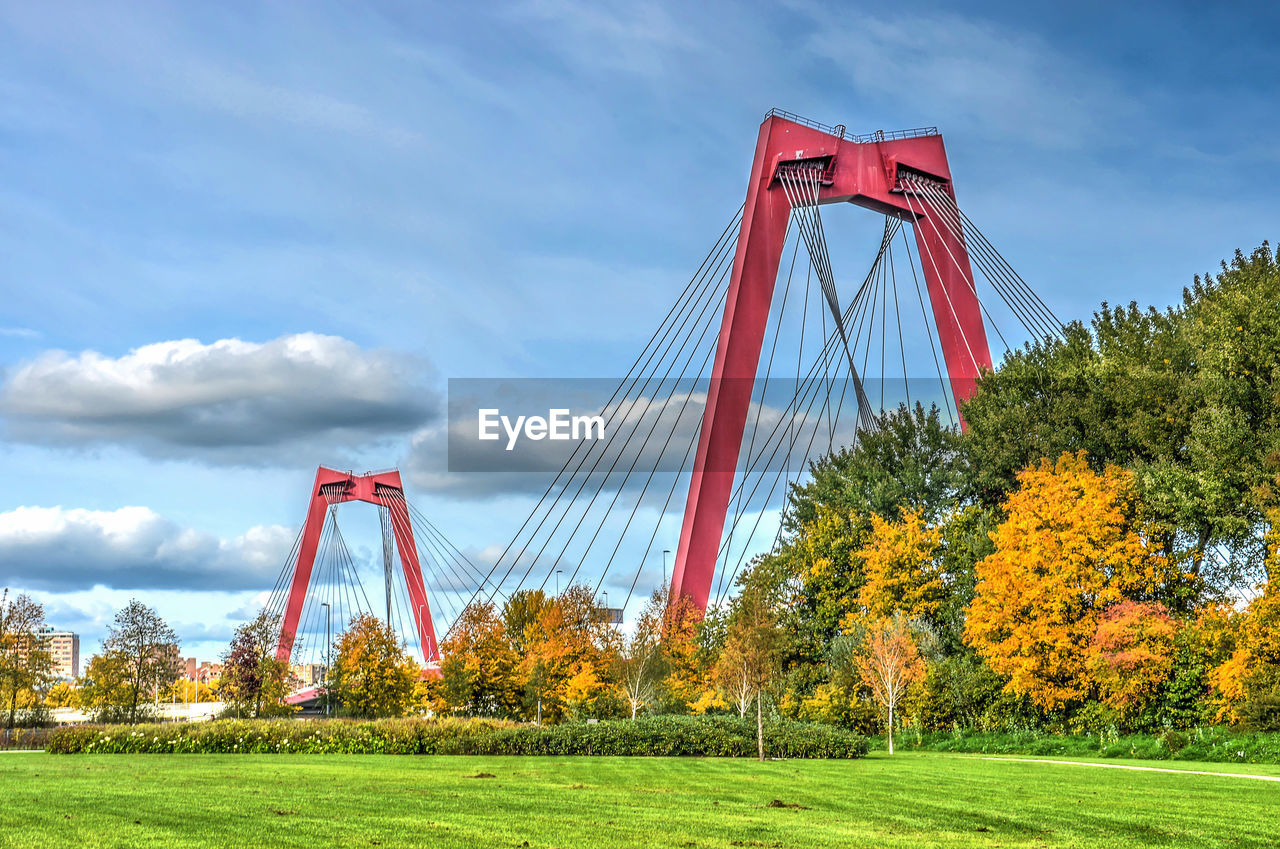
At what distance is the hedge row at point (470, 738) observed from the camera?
25234 millimetres

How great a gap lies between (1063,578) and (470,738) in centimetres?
1766

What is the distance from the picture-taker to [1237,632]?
26.3m

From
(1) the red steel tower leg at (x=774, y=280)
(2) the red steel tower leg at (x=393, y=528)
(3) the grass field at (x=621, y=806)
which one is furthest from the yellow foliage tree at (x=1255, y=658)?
(2) the red steel tower leg at (x=393, y=528)

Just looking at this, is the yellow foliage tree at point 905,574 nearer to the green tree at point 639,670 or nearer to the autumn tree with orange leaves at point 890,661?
the autumn tree with orange leaves at point 890,661

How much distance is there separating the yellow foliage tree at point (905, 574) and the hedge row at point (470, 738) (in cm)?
1226

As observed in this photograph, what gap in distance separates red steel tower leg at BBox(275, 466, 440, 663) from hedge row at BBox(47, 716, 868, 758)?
38.6 m

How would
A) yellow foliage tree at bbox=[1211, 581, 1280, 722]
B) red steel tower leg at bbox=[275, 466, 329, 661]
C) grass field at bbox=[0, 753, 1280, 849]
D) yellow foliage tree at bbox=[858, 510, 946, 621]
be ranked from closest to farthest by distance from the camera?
grass field at bbox=[0, 753, 1280, 849] → yellow foliage tree at bbox=[1211, 581, 1280, 722] → yellow foliage tree at bbox=[858, 510, 946, 621] → red steel tower leg at bbox=[275, 466, 329, 661]

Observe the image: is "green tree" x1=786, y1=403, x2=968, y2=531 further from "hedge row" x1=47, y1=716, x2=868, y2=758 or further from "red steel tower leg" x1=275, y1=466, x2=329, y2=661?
"red steel tower leg" x1=275, y1=466, x2=329, y2=661

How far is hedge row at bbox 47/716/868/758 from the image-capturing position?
25234 mm

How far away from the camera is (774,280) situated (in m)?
34.0

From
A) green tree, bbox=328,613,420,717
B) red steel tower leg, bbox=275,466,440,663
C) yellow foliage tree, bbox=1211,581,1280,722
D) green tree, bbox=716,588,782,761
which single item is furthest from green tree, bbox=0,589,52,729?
yellow foliage tree, bbox=1211,581,1280,722

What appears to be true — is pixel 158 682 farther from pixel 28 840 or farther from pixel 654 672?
pixel 28 840

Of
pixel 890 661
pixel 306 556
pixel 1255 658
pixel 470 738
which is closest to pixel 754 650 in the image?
pixel 470 738

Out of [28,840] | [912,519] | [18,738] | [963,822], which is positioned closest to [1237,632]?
[912,519]
